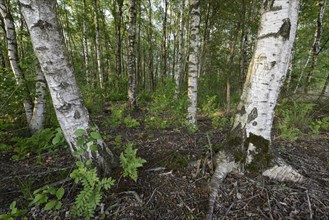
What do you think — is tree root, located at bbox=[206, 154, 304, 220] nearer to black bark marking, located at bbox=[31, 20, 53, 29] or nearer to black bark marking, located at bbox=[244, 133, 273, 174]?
black bark marking, located at bbox=[244, 133, 273, 174]

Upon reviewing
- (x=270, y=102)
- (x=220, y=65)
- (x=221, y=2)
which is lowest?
(x=270, y=102)

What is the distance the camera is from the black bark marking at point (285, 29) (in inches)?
68.4

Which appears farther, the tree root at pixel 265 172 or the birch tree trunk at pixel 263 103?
the tree root at pixel 265 172

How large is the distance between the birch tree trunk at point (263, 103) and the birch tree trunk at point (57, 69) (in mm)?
1586

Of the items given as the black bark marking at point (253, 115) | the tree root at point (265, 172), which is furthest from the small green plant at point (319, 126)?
the black bark marking at point (253, 115)

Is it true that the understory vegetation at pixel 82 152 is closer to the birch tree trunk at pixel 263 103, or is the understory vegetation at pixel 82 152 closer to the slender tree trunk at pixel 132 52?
the birch tree trunk at pixel 263 103

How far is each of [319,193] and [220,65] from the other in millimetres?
9052

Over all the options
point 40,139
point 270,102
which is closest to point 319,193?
point 270,102

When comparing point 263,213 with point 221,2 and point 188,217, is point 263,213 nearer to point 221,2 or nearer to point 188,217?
point 188,217

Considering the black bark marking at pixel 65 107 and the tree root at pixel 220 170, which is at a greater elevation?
the black bark marking at pixel 65 107

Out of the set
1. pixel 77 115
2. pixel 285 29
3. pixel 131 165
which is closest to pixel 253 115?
pixel 285 29

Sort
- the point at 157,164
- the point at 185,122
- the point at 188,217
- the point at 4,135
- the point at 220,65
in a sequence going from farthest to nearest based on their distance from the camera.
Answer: the point at 220,65 < the point at 185,122 < the point at 4,135 < the point at 157,164 < the point at 188,217

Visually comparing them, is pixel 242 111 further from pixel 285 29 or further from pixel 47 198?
pixel 47 198

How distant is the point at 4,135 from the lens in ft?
11.9
